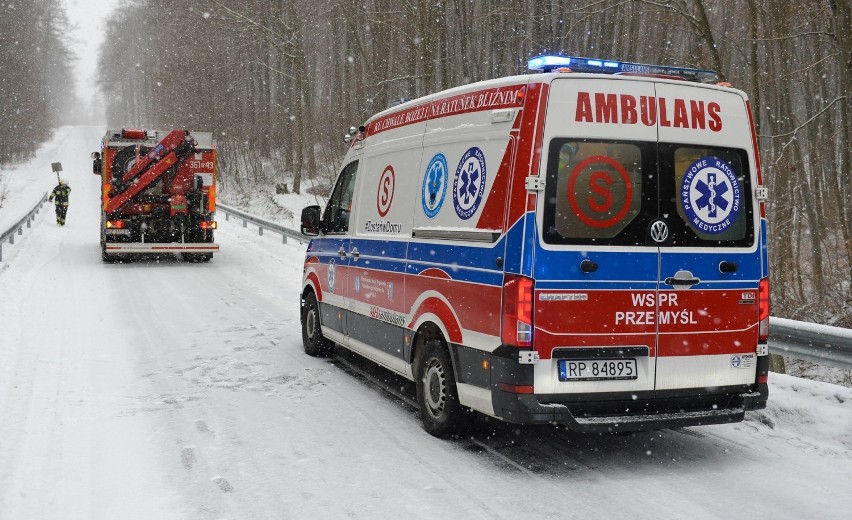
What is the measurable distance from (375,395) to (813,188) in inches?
568

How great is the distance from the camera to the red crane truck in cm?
1655

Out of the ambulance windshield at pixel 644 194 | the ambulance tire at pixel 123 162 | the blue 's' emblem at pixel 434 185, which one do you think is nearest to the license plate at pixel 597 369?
the ambulance windshield at pixel 644 194

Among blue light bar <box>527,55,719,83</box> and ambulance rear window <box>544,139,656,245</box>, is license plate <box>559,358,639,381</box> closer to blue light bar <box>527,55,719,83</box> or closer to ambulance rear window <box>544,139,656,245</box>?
ambulance rear window <box>544,139,656,245</box>

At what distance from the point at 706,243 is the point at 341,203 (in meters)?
3.93

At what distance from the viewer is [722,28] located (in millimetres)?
22328

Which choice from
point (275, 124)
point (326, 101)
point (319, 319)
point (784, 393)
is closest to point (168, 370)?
point (319, 319)

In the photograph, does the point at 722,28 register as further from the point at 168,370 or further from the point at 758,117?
the point at 168,370

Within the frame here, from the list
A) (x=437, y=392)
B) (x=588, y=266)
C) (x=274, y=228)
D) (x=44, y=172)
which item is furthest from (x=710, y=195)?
(x=44, y=172)

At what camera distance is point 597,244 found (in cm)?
483

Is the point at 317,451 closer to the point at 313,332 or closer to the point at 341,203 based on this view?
the point at 341,203

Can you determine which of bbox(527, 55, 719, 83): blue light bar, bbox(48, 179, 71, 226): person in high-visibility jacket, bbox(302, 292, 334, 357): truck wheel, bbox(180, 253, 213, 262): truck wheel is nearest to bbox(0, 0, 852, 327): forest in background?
bbox(527, 55, 719, 83): blue light bar

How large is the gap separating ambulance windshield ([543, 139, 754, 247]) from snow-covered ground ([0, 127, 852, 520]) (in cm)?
152

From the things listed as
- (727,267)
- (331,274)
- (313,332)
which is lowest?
(313,332)

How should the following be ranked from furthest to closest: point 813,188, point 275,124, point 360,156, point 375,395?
point 275,124
point 813,188
point 360,156
point 375,395
